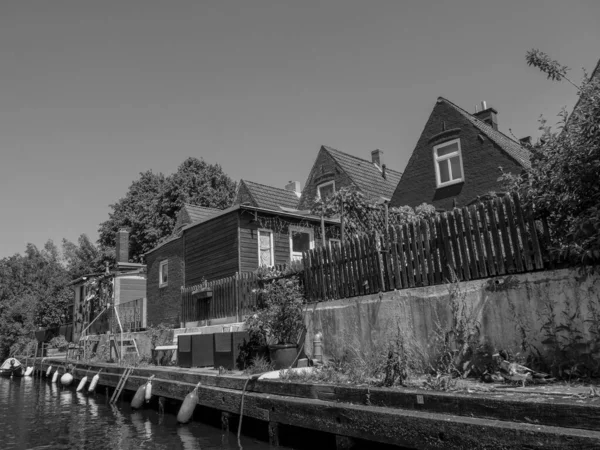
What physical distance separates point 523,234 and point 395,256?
2504 millimetres

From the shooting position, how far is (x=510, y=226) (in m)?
7.58

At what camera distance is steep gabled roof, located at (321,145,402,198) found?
84.6 ft

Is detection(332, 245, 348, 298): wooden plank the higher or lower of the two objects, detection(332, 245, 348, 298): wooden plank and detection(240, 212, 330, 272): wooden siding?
the lower

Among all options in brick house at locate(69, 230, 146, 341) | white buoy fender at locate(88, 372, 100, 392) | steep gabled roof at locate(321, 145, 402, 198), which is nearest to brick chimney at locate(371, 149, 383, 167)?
steep gabled roof at locate(321, 145, 402, 198)

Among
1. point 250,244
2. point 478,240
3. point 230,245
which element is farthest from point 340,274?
point 230,245

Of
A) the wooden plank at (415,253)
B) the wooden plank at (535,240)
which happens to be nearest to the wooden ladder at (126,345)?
the wooden plank at (415,253)

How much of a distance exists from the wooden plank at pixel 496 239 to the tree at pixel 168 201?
116ft

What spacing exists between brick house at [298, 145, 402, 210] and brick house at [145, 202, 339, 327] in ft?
17.0

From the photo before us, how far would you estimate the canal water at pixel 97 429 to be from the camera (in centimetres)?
928

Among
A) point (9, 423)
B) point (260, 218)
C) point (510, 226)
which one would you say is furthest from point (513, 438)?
point (260, 218)

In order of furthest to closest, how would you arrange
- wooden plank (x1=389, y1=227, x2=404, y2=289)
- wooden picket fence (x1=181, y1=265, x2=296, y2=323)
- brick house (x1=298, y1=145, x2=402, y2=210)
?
brick house (x1=298, y1=145, x2=402, y2=210), wooden picket fence (x1=181, y1=265, x2=296, y2=323), wooden plank (x1=389, y1=227, x2=404, y2=289)

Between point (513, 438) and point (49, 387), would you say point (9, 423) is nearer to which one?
point (49, 387)

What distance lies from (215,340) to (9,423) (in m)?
6.18

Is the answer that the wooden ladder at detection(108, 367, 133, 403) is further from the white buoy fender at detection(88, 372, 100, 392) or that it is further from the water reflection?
the water reflection
